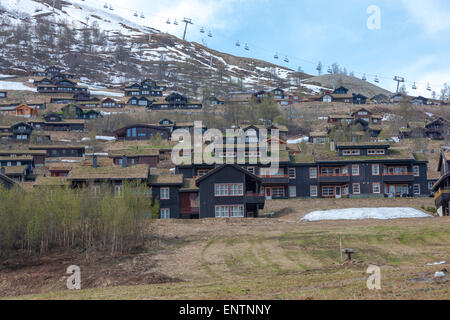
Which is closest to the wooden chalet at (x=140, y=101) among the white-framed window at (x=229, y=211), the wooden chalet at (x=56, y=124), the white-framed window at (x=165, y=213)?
the wooden chalet at (x=56, y=124)

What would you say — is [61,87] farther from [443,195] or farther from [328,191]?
[443,195]

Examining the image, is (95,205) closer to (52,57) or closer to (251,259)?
(251,259)

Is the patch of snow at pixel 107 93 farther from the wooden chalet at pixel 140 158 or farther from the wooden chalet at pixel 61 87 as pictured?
the wooden chalet at pixel 140 158

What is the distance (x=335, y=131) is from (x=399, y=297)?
251ft

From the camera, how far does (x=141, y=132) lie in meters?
96.1

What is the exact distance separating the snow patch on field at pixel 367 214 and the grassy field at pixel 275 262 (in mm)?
2676

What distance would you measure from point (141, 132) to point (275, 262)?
70430mm

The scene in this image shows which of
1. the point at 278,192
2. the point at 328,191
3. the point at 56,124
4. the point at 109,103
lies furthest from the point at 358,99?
the point at 278,192

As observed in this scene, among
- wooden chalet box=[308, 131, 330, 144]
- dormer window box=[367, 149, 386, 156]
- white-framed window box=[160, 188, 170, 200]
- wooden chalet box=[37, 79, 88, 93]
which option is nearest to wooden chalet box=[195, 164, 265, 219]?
white-framed window box=[160, 188, 170, 200]

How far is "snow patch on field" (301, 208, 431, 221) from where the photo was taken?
46.9 meters

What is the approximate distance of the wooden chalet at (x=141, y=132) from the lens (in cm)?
9569

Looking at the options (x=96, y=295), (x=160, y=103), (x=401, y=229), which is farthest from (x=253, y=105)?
(x=96, y=295)

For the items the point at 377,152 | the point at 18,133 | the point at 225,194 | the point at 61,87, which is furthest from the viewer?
the point at 61,87
